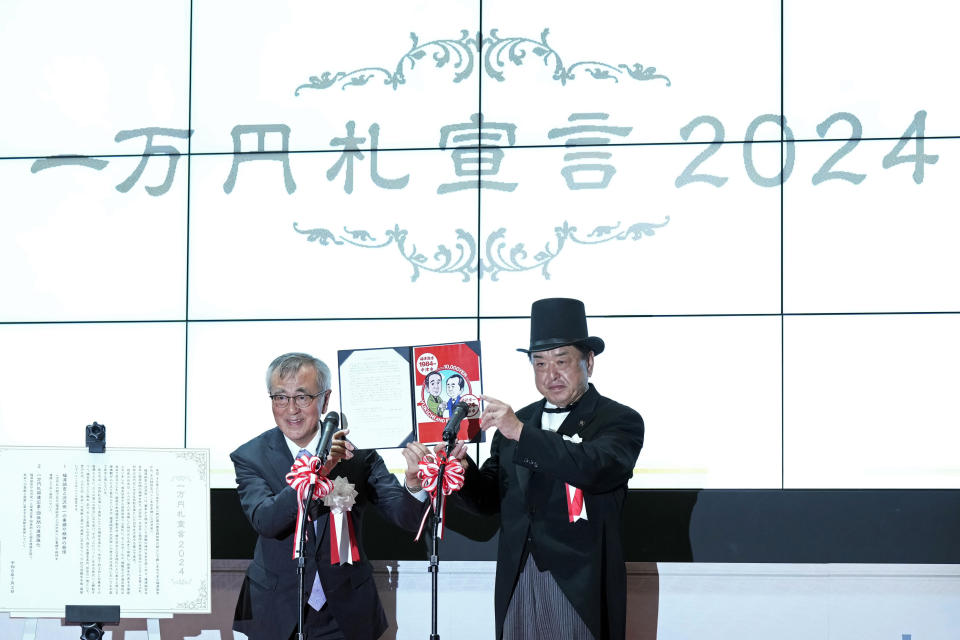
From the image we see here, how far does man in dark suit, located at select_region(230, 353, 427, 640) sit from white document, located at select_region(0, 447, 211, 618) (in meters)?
0.24

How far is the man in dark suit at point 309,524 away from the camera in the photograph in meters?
2.95

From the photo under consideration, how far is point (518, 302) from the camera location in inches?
154

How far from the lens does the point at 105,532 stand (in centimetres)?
284

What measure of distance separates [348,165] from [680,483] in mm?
1970

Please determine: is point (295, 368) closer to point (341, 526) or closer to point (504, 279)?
point (341, 526)

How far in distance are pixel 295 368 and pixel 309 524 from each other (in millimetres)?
516

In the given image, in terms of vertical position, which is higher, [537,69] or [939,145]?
[537,69]

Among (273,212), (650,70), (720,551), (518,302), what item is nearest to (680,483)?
(720,551)

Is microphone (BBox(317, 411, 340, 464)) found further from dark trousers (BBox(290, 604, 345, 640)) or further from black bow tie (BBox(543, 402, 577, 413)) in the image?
black bow tie (BBox(543, 402, 577, 413))

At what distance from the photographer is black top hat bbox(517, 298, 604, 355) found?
10.0 feet

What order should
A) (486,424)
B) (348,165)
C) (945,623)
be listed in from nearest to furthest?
1. (486,424)
2. (945,623)
3. (348,165)

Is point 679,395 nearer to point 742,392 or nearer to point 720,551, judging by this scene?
point 742,392

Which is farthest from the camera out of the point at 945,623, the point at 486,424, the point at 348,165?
the point at 348,165

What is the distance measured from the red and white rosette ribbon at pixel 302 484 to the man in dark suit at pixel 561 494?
18.2 inches
